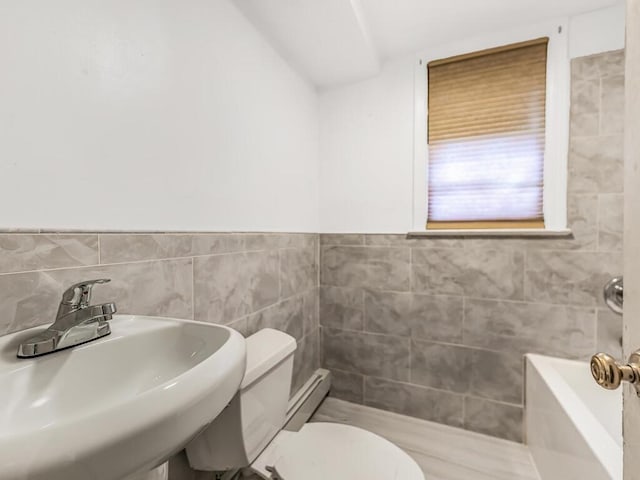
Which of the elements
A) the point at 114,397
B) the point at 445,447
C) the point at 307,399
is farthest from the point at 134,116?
the point at 445,447

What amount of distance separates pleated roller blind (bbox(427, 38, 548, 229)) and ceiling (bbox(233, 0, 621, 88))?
0.43 ft

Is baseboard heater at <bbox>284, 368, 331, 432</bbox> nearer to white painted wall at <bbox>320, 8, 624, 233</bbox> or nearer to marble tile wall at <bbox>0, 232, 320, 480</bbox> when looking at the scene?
marble tile wall at <bbox>0, 232, 320, 480</bbox>

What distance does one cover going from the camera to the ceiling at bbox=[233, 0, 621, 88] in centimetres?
130

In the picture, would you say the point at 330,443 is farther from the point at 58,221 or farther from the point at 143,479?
the point at 58,221

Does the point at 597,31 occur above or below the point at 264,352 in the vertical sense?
above

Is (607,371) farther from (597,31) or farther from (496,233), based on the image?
(597,31)

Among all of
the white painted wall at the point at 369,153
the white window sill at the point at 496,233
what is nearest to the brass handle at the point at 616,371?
the white window sill at the point at 496,233

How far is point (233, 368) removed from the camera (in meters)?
0.50

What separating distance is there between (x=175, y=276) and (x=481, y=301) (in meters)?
1.50

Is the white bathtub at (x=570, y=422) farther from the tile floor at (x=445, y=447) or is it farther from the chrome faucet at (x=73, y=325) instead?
the chrome faucet at (x=73, y=325)

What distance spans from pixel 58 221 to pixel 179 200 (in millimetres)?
343

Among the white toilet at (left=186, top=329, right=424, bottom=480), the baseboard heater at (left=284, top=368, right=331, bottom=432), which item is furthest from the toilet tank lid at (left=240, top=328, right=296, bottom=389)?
the baseboard heater at (left=284, top=368, right=331, bottom=432)

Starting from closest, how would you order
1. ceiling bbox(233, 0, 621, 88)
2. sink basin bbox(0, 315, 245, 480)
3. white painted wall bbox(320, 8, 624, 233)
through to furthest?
sink basin bbox(0, 315, 245, 480) → ceiling bbox(233, 0, 621, 88) → white painted wall bbox(320, 8, 624, 233)

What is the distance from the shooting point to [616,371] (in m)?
0.42
